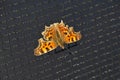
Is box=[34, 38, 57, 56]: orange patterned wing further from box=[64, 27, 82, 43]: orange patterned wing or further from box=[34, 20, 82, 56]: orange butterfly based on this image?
box=[64, 27, 82, 43]: orange patterned wing

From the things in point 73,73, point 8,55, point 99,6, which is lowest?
point 73,73

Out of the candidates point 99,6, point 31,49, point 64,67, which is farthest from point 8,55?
point 99,6

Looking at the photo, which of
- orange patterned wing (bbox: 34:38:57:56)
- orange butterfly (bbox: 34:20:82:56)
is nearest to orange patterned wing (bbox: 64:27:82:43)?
orange butterfly (bbox: 34:20:82:56)

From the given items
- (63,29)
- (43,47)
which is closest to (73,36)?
(63,29)

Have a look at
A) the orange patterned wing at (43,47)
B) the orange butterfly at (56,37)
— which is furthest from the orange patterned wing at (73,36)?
the orange patterned wing at (43,47)

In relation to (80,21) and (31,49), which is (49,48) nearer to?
(31,49)

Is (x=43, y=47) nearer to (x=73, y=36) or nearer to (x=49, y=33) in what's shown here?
(x=49, y=33)

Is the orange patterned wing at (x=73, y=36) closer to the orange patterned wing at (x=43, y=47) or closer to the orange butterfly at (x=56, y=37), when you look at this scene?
the orange butterfly at (x=56, y=37)
